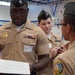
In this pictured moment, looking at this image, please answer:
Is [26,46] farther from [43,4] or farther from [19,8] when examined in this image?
[43,4]

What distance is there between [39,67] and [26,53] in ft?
0.62

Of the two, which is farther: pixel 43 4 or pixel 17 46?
pixel 43 4

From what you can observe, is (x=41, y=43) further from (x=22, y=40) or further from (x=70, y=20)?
(x=70, y=20)

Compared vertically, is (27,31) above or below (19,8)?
below

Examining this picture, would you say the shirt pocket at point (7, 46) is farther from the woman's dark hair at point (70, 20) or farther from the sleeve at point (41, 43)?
the woman's dark hair at point (70, 20)

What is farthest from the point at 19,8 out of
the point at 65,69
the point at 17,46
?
the point at 65,69

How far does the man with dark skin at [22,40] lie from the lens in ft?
6.41

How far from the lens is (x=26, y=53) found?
196cm

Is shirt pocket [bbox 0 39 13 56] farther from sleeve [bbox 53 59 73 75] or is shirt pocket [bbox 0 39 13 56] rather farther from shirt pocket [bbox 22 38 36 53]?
sleeve [bbox 53 59 73 75]

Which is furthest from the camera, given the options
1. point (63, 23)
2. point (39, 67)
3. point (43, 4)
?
point (43, 4)

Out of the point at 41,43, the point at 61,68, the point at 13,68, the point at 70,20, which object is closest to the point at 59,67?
the point at 61,68

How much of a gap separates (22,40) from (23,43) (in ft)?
0.10

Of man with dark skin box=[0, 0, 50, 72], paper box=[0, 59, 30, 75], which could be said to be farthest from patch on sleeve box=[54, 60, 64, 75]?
man with dark skin box=[0, 0, 50, 72]

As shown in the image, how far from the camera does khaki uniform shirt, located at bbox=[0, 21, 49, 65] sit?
6.43 feet
